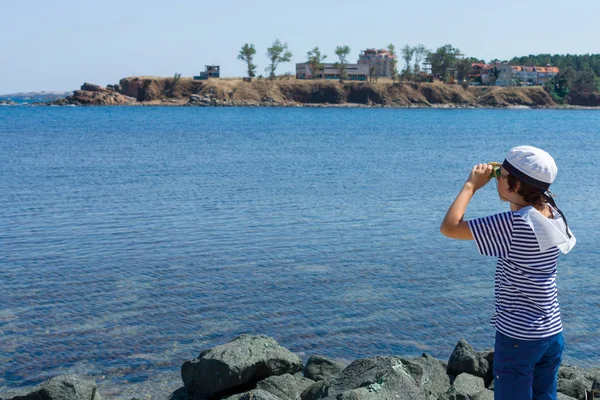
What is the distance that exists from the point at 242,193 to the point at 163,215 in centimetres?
592

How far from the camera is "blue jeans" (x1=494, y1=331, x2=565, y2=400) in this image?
443 cm

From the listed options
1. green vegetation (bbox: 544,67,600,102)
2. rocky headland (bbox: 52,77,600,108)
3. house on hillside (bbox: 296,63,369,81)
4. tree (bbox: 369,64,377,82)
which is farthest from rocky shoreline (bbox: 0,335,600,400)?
green vegetation (bbox: 544,67,600,102)

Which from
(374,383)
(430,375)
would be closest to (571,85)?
(430,375)

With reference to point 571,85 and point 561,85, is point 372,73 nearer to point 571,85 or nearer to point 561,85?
point 561,85

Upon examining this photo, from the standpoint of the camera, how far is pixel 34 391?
7809 millimetres

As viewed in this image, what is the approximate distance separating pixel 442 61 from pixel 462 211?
199 m

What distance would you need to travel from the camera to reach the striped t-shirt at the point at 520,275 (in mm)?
4332

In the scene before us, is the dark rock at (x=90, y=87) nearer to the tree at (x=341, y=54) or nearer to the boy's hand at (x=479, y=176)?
the tree at (x=341, y=54)

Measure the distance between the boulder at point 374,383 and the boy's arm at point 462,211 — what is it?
2.37m

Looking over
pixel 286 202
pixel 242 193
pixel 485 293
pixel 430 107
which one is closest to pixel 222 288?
pixel 485 293

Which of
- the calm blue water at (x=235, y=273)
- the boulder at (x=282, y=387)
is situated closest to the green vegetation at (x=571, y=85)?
the calm blue water at (x=235, y=273)

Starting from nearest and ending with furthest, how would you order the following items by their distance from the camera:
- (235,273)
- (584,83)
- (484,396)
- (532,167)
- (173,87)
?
(532,167), (484,396), (235,273), (173,87), (584,83)

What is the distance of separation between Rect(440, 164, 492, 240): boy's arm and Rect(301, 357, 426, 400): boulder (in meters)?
2.37

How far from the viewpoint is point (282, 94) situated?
581 ft
